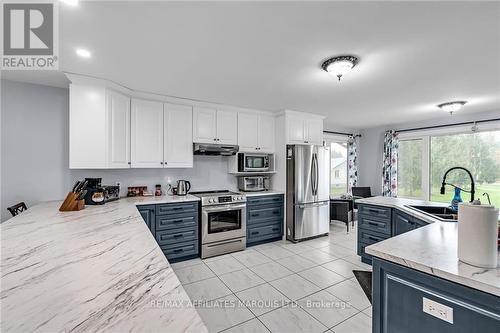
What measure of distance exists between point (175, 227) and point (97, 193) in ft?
3.39

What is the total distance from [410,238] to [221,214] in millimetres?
2458

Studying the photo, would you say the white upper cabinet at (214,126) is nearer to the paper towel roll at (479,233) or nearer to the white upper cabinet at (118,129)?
the white upper cabinet at (118,129)

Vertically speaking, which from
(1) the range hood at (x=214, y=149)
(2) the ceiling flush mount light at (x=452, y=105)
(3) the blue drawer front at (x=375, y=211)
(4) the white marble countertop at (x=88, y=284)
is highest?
(2) the ceiling flush mount light at (x=452, y=105)

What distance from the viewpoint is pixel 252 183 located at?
4.07m

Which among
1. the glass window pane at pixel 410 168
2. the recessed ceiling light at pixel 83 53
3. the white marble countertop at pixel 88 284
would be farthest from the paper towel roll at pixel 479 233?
the glass window pane at pixel 410 168

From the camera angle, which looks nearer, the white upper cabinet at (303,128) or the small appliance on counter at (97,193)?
the small appliance on counter at (97,193)

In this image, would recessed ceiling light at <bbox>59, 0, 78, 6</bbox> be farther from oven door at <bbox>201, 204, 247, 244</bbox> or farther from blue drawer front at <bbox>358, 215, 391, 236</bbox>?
blue drawer front at <bbox>358, 215, 391, 236</bbox>

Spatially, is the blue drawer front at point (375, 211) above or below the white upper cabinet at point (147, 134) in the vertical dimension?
below

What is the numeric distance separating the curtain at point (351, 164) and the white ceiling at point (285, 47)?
2587 millimetres

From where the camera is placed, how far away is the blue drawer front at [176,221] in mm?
2973

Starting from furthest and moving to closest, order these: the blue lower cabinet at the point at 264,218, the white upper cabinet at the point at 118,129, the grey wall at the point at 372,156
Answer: the grey wall at the point at 372,156 → the blue lower cabinet at the point at 264,218 → the white upper cabinet at the point at 118,129

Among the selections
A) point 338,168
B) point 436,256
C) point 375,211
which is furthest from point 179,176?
point 338,168

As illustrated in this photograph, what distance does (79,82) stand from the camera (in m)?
2.54

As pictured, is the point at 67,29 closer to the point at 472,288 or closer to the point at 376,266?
the point at 376,266
